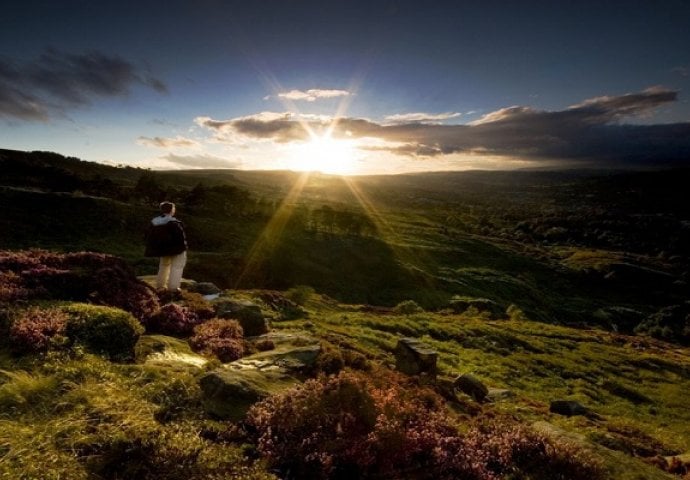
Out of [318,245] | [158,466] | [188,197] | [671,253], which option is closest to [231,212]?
[188,197]

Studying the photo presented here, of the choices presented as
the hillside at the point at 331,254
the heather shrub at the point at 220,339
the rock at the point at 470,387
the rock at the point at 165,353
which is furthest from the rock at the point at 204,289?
the hillside at the point at 331,254

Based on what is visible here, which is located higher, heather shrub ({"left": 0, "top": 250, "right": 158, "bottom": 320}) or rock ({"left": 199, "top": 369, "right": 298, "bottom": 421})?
heather shrub ({"left": 0, "top": 250, "right": 158, "bottom": 320})

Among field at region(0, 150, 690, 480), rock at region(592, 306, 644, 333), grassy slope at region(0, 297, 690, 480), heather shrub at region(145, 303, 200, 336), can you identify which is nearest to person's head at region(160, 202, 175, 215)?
heather shrub at region(145, 303, 200, 336)

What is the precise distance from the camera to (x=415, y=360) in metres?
17.7

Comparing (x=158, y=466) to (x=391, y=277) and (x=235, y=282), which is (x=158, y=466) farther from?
(x=391, y=277)

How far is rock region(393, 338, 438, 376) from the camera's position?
57.3 feet

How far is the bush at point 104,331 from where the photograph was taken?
998 centimetres

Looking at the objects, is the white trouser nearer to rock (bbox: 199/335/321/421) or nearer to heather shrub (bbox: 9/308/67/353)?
heather shrub (bbox: 9/308/67/353)

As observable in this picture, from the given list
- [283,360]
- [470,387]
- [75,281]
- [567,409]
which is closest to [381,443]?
[283,360]

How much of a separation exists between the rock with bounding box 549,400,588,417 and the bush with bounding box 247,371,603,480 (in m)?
10.6

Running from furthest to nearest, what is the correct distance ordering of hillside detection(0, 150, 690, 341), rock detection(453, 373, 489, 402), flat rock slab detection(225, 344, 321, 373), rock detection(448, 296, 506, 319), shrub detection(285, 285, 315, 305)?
1. rock detection(448, 296, 506, 319)
2. hillside detection(0, 150, 690, 341)
3. shrub detection(285, 285, 315, 305)
4. rock detection(453, 373, 489, 402)
5. flat rock slab detection(225, 344, 321, 373)

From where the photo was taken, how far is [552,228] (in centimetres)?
17862

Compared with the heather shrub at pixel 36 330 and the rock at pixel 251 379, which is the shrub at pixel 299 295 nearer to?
the rock at pixel 251 379

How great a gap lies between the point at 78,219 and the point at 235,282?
20.7 m
